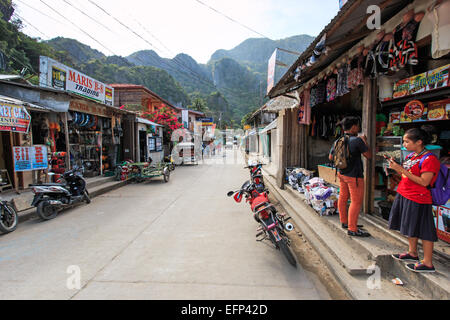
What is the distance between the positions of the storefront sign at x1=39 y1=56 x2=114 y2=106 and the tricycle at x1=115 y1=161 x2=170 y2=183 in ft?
12.1

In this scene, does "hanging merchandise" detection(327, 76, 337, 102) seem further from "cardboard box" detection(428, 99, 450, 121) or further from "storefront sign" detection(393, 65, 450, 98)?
"cardboard box" detection(428, 99, 450, 121)

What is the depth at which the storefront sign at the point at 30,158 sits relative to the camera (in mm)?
5891

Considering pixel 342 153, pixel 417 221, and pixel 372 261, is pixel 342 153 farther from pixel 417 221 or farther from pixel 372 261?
pixel 372 261

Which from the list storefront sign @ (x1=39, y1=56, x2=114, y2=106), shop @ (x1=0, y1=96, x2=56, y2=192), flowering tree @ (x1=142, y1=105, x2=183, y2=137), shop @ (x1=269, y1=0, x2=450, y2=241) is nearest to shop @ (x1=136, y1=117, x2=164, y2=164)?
flowering tree @ (x1=142, y1=105, x2=183, y2=137)

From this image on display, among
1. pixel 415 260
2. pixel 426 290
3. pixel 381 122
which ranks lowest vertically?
pixel 426 290

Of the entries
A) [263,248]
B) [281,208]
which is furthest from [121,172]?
[263,248]

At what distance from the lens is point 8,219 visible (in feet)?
14.9

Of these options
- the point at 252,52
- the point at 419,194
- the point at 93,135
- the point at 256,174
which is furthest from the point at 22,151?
the point at 252,52

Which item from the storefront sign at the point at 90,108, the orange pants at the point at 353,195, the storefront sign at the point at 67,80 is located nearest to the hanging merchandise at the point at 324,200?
the orange pants at the point at 353,195

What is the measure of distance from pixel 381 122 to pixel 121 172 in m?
9.64

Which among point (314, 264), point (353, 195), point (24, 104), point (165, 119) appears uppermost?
point (165, 119)

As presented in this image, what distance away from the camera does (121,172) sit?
32.4ft

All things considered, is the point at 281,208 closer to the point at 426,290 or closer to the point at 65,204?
the point at 426,290

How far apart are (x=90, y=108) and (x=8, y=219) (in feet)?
19.2
